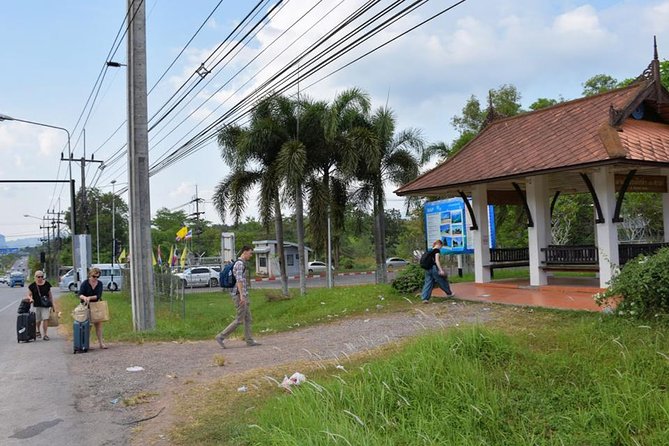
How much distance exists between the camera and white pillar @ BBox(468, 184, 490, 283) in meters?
16.7

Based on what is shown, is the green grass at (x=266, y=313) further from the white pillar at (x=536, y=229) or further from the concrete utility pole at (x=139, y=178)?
the white pillar at (x=536, y=229)

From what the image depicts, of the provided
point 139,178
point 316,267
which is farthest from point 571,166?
point 316,267

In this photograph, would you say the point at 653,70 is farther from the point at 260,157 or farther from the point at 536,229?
the point at 260,157

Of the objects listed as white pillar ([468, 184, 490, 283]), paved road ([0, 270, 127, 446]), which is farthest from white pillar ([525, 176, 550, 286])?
paved road ([0, 270, 127, 446])

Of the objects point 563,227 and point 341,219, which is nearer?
point 341,219

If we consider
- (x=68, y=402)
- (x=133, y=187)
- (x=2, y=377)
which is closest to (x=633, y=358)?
(x=68, y=402)

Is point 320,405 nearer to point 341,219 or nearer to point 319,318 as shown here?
point 319,318

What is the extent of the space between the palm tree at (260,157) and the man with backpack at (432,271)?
9.47 m

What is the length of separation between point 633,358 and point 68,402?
21.2 feet

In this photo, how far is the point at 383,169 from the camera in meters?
23.9

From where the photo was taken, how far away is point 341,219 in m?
23.9

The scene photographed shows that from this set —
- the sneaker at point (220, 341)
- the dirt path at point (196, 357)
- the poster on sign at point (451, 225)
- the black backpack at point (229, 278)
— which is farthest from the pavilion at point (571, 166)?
the sneaker at point (220, 341)

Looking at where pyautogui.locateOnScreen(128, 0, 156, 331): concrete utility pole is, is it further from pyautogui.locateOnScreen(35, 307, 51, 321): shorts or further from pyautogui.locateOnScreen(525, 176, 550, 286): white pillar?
Result: pyautogui.locateOnScreen(525, 176, 550, 286): white pillar

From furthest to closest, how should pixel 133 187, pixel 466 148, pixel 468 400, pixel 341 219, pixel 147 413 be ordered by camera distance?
pixel 341 219, pixel 466 148, pixel 133 187, pixel 147 413, pixel 468 400
